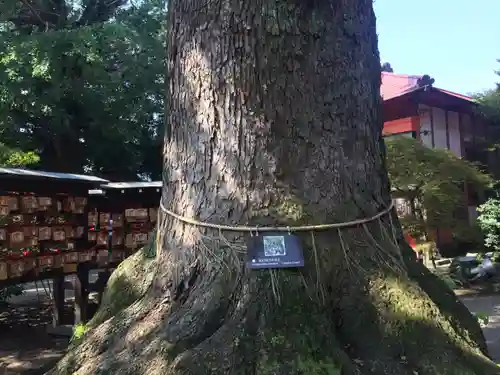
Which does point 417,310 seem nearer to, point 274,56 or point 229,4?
point 274,56

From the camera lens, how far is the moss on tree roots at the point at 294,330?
212 cm

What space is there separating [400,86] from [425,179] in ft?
17.5

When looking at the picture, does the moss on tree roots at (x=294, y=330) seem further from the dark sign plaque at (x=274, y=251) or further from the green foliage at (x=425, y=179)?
the green foliage at (x=425, y=179)

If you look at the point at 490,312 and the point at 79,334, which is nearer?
the point at 79,334

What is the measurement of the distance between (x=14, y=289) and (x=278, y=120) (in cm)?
911

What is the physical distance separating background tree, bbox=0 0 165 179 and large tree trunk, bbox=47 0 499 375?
29.8ft

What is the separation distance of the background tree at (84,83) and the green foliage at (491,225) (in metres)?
8.32

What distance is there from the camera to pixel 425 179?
446 inches

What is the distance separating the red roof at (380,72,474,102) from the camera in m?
14.8

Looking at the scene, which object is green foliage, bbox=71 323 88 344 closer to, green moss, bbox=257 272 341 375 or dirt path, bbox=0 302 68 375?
green moss, bbox=257 272 341 375

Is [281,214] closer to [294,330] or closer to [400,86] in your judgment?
[294,330]

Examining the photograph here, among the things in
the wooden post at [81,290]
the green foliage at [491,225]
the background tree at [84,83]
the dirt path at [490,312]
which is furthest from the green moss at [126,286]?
the green foliage at [491,225]

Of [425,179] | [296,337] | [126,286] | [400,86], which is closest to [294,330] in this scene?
[296,337]

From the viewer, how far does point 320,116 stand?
8.21 ft
